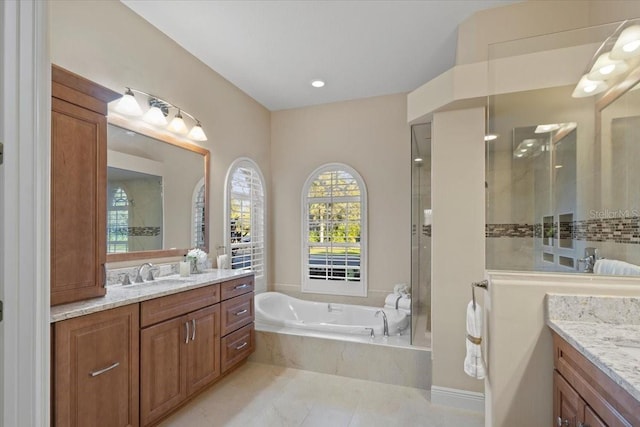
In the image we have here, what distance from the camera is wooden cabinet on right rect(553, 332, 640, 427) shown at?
0.92 meters

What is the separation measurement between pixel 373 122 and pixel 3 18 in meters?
3.50

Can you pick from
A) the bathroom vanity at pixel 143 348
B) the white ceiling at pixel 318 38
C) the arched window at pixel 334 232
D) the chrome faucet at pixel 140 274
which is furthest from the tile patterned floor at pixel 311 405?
the white ceiling at pixel 318 38

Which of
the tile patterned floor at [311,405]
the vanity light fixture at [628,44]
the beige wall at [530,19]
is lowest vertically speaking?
the tile patterned floor at [311,405]

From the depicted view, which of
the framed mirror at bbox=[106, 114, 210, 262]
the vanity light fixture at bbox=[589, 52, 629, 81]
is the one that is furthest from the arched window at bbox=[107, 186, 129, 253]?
the vanity light fixture at bbox=[589, 52, 629, 81]

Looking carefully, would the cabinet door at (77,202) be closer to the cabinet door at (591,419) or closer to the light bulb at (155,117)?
the light bulb at (155,117)

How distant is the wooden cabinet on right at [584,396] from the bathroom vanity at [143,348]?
215cm

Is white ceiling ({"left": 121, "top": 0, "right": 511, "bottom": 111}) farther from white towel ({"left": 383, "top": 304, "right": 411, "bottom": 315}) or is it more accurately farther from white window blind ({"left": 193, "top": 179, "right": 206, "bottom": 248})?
white towel ({"left": 383, "top": 304, "right": 411, "bottom": 315})

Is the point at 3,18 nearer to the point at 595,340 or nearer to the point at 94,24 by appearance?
the point at 94,24

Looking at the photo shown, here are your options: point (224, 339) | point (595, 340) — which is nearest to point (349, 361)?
point (224, 339)

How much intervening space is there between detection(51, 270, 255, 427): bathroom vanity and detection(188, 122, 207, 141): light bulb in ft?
4.28

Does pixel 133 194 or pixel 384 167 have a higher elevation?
pixel 384 167

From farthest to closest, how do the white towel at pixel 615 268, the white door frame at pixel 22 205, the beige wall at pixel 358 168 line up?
the beige wall at pixel 358 168 → the white towel at pixel 615 268 → the white door frame at pixel 22 205

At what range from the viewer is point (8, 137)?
1031 millimetres

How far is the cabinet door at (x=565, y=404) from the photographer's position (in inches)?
47.3
